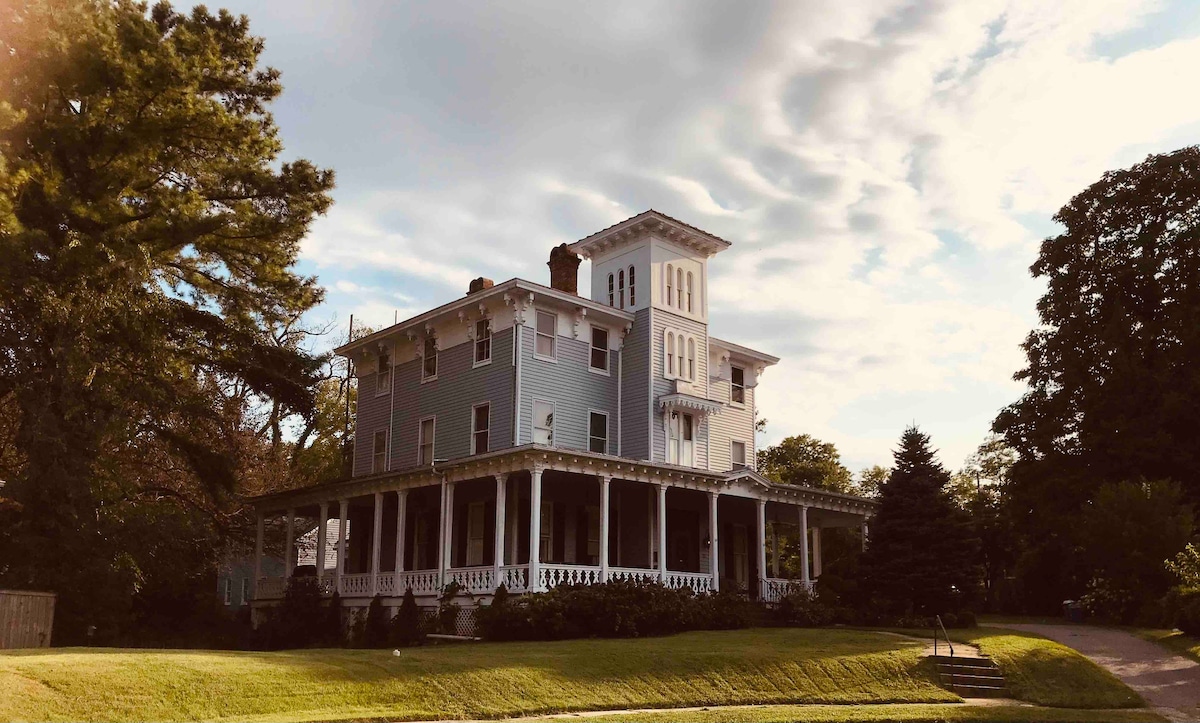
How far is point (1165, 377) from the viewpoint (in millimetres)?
37406

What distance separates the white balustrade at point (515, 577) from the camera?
25.6 metres

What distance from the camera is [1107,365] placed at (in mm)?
40156

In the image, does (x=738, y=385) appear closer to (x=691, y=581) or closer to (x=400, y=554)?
(x=691, y=581)

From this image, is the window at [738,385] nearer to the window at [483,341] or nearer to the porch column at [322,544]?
the window at [483,341]

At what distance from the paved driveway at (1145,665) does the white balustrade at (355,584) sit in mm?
→ 19046

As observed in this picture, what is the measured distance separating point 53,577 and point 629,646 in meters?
14.5

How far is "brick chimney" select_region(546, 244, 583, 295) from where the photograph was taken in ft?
111

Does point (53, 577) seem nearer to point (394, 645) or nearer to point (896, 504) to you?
point (394, 645)

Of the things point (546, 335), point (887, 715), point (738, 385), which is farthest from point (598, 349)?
point (887, 715)

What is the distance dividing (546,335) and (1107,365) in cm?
2354

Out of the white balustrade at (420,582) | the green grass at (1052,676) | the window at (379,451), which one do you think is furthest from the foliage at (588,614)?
the window at (379,451)

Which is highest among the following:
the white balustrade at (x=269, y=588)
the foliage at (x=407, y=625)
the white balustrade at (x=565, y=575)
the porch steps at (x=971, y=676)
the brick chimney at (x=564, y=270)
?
the brick chimney at (x=564, y=270)

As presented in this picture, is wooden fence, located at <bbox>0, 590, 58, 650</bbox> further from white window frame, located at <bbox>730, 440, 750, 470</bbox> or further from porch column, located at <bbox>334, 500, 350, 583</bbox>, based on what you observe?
white window frame, located at <bbox>730, 440, 750, 470</bbox>

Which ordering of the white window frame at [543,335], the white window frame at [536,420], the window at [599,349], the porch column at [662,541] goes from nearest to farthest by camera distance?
the porch column at [662,541] < the white window frame at [536,420] < the white window frame at [543,335] < the window at [599,349]
